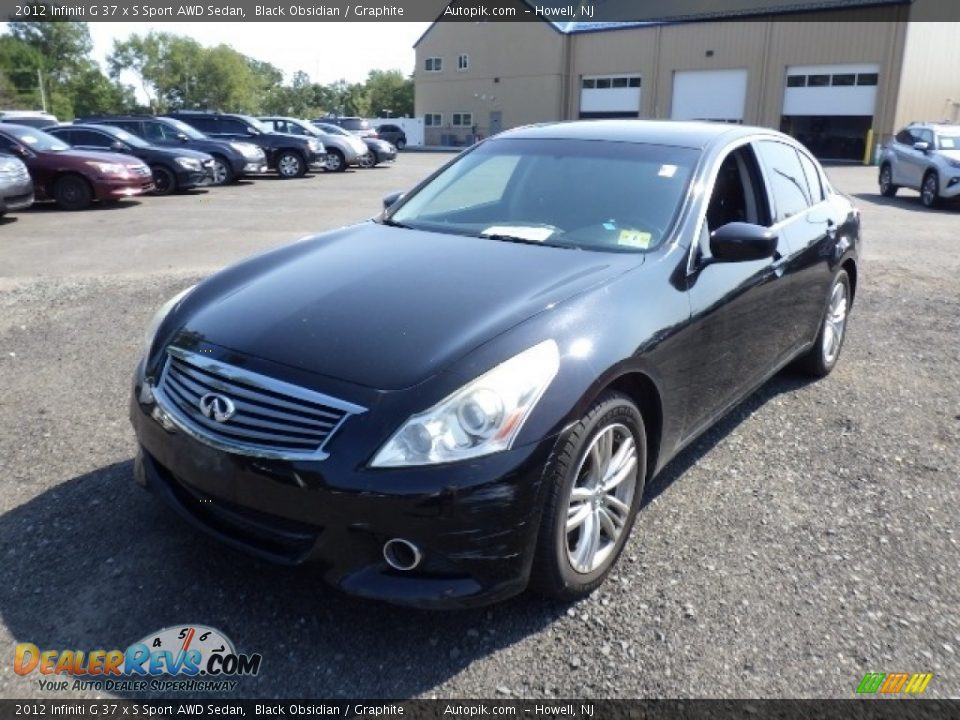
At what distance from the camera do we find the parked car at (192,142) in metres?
18.5

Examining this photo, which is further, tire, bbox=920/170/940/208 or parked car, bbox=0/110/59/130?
parked car, bbox=0/110/59/130

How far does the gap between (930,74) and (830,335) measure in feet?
134

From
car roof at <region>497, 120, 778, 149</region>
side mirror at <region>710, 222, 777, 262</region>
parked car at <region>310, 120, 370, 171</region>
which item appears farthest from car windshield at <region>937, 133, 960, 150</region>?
side mirror at <region>710, 222, 777, 262</region>

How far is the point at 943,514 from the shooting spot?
11.8ft

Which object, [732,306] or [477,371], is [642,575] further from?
[732,306]

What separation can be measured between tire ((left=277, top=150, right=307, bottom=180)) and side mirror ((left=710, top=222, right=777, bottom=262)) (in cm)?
2009

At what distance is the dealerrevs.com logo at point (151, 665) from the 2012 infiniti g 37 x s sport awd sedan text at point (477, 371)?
0.35m

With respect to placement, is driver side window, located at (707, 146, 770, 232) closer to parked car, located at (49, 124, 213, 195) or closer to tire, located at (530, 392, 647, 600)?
tire, located at (530, 392, 647, 600)

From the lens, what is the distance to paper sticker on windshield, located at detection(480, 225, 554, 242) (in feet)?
12.1

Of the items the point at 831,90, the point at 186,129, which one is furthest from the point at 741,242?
the point at 831,90

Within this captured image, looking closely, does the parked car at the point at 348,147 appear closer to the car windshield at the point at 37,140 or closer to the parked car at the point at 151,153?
the parked car at the point at 151,153

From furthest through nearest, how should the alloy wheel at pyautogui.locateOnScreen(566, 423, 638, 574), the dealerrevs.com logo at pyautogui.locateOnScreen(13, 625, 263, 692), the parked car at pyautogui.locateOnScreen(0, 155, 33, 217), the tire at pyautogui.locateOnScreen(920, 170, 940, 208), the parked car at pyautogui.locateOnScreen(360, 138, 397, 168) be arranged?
1. the parked car at pyautogui.locateOnScreen(360, 138, 397, 168)
2. the tire at pyautogui.locateOnScreen(920, 170, 940, 208)
3. the parked car at pyautogui.locateOnScreen(0, 155, 33, 217)
4. the alloy wheel at pyautogui.locateOnScreen(566, 423, 638, 574)
5. the dealerrevs.com logo at pyautogui.locateOnScreen(13, 625, 263, 692)

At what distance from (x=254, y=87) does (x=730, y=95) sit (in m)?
77.8

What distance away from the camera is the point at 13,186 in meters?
11.8
